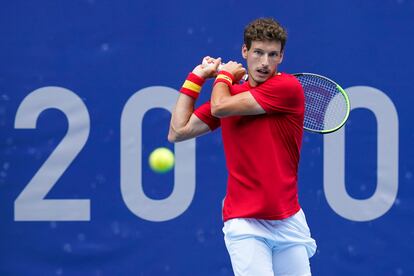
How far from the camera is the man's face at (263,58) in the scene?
11.5 feet

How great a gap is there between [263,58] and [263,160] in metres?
0.42

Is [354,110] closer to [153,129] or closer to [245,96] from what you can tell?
A: [153,129]

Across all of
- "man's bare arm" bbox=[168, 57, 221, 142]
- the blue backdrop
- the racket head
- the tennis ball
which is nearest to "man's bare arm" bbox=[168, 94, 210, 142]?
"man's bare arm" bbox=[168, 57, 221, 142]

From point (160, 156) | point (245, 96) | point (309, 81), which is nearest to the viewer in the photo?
point (245, 96)

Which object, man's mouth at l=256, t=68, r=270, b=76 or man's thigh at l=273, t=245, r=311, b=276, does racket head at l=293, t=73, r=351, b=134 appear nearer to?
man's mouth at l=256, t=68, r=270, b=76

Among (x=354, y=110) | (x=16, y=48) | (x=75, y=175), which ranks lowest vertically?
(x=75, y=175)

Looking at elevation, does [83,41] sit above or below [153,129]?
above

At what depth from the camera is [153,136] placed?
16.1ft

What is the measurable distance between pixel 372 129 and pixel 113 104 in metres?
1.48

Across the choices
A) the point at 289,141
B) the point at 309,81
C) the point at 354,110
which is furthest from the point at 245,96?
the point at 354,110

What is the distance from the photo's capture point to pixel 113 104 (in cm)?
488

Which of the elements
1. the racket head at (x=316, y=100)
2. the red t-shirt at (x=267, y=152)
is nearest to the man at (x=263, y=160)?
the red t-shirt at (x=267, y=152)

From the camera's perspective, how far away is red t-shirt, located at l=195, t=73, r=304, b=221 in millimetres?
3469

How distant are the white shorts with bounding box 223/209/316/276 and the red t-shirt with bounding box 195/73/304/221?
0.16 ft
